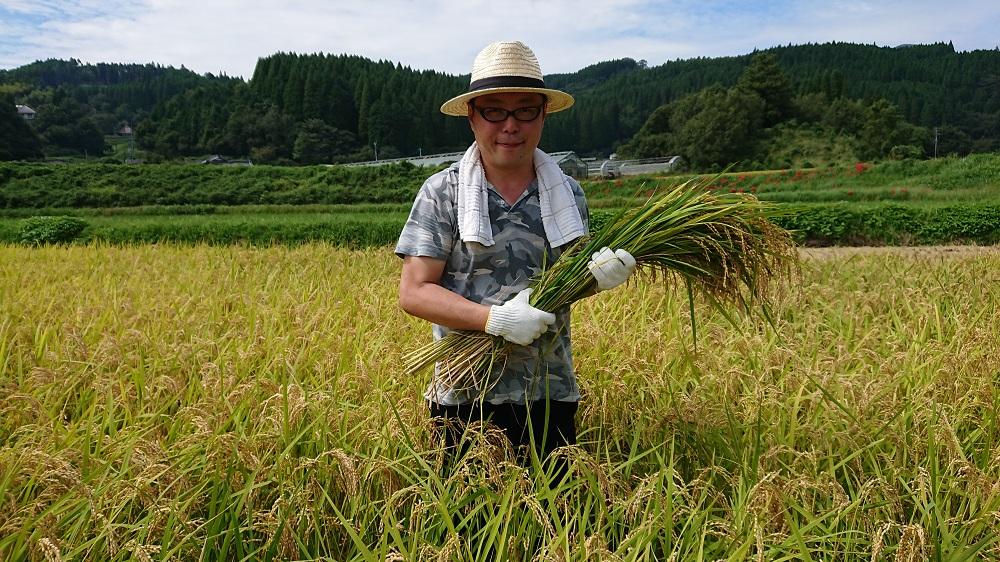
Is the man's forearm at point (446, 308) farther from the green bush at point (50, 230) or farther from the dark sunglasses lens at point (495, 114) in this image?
the green bush at point (50, 230)

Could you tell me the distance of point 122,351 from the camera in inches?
119

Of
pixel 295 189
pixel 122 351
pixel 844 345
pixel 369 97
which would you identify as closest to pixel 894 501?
pixel 844 345

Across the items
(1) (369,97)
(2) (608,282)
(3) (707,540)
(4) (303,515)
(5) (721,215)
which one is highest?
(1) (369,97)

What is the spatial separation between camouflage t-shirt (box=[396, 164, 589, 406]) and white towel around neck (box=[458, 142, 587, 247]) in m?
0.04

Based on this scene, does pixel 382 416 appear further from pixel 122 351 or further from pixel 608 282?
pixel 122 351

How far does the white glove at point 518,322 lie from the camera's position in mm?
1848

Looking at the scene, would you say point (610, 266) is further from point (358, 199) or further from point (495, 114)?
point (358, 199)

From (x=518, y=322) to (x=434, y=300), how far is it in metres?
0.25

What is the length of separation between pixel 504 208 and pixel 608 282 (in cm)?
39

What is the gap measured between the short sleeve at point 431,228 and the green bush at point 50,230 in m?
14.3

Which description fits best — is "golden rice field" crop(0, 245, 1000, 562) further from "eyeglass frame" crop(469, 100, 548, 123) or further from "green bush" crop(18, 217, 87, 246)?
"green bush" crop(18, 217, 87, 246)

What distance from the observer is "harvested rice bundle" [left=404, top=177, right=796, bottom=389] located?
1.99 m

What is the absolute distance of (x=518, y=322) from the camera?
1847mm

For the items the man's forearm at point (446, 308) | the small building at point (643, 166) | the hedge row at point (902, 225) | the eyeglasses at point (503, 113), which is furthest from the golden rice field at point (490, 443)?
the small building at point (643, 166)
